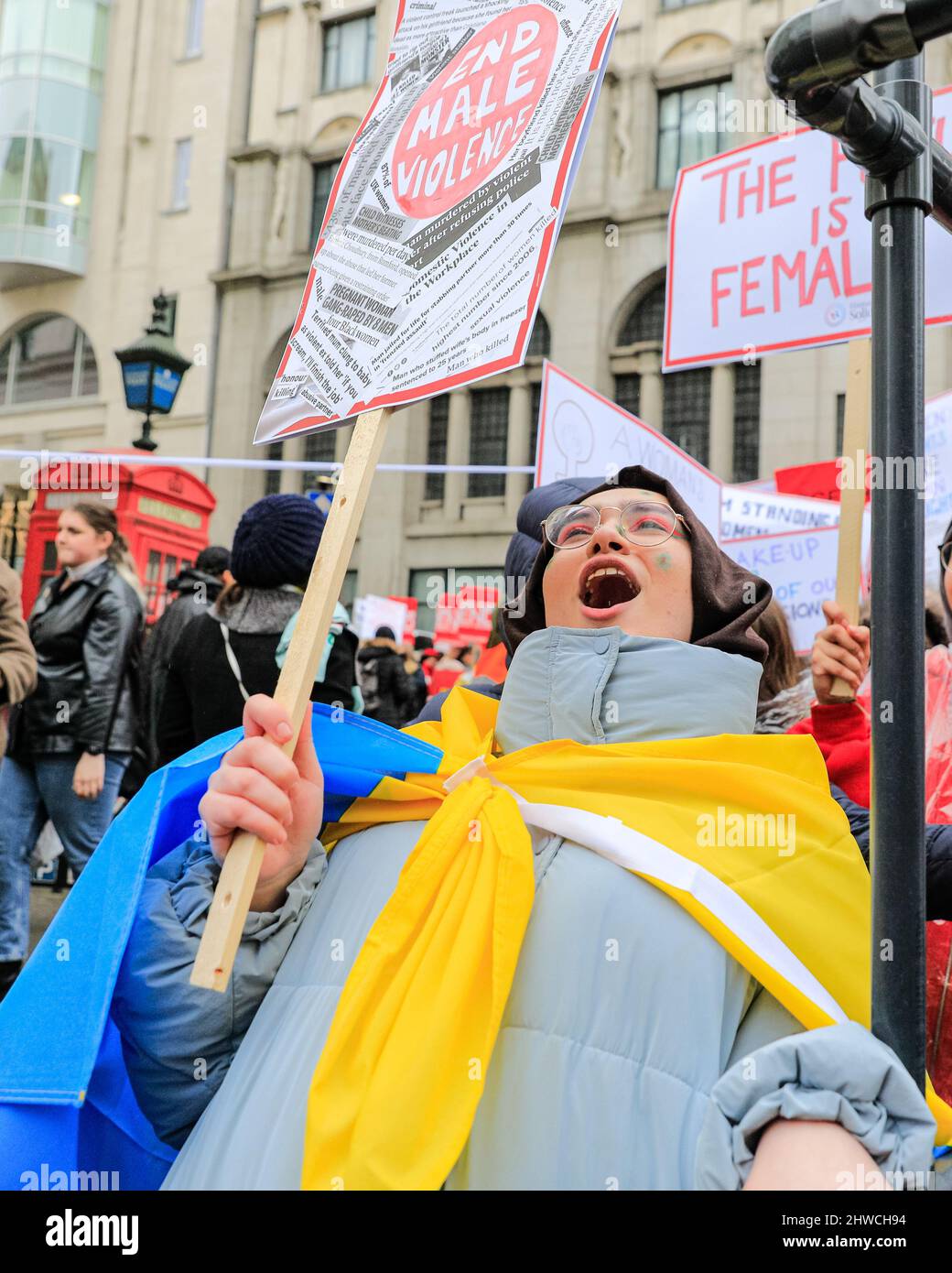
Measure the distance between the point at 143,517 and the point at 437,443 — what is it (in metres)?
12.1

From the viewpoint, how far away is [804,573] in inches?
212

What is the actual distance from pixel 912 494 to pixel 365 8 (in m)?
25.6

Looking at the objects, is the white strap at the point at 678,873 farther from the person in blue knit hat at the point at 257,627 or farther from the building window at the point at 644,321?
the building window at the point at 644,321

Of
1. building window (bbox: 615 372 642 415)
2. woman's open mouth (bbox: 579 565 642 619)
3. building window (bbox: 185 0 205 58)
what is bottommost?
woman's open mouth (bbox: 579 565 642 619)

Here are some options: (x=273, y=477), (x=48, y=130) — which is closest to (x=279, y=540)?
(x=273, y=477)

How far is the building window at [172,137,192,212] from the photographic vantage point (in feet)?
80.5

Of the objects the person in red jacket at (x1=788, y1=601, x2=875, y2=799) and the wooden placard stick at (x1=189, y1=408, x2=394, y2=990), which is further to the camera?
the person in red jacket at (x1=788, y1=601, x2=875, y2=799)

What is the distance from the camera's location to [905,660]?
1.44 meters

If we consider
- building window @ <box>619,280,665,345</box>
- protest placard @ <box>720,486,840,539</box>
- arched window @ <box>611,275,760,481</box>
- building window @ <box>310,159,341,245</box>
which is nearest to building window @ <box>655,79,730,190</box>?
building window @ <box>619,280,665,345</box>

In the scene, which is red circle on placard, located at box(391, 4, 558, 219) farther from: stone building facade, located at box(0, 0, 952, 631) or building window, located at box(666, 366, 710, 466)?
building window, located at box(666, 366, 710, 466)

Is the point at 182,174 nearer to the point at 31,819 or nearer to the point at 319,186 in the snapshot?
the point at 319,186

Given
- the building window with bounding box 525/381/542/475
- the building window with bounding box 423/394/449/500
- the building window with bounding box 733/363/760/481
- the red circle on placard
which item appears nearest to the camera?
the red circle on placard

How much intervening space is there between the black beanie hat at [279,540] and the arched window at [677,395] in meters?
16.8

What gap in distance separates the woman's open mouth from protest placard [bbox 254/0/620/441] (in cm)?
44
